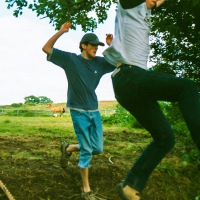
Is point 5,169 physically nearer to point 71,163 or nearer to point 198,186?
point 71,163

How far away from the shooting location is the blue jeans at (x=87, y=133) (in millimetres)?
5215

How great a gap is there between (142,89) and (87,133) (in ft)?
7.09

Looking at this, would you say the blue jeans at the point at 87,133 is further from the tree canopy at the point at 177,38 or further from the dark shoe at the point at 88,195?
the tree canopy at the point at 177,38

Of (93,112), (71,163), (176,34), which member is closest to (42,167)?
(71,163)

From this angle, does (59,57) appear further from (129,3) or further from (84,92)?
(129,3)

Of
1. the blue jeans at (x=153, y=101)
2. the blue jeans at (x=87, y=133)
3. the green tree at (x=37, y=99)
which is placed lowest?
the green tree at (x=37, y=99)

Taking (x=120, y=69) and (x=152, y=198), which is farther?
(x=152, y=198)

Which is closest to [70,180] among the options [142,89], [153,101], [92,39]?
[92,39]

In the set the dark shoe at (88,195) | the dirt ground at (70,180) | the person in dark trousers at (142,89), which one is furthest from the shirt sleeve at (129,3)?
the dirt ground at (70,180)

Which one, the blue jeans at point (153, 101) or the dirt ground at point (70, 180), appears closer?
the blue jeans at point (153, 101)

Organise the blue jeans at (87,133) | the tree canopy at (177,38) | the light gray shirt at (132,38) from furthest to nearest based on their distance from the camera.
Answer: the tree canopy at (177,38)
the blue jeans at (87,133)
the light gray shirt at (132,38)

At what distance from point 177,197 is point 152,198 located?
483 mm

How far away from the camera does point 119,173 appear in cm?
642

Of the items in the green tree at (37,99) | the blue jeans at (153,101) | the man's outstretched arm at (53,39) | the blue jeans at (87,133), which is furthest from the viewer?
the green tree at (37,99)
